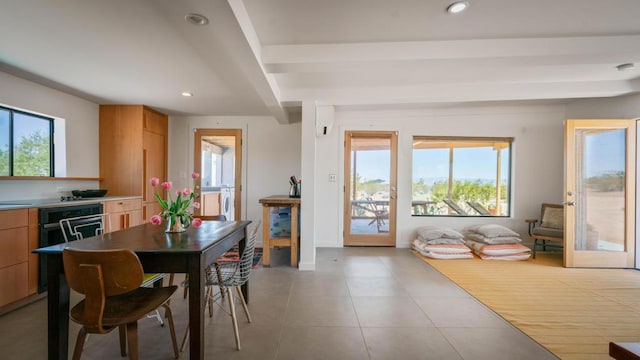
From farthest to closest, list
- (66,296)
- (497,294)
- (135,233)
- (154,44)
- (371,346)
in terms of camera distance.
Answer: (497,294)
(154,44)
(135,233)
(371,346)
(66,296)

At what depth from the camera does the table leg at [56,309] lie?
4.77ft

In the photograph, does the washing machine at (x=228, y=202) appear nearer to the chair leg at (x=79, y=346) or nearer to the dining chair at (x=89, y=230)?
the dining chair at (x=89, y=230)

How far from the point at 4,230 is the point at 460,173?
19.9 ft

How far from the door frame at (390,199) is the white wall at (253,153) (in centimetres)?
101

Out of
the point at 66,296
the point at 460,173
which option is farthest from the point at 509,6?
the point at 66,296

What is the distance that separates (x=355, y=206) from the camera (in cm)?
458

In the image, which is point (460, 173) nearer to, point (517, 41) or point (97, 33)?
point (517, 41)

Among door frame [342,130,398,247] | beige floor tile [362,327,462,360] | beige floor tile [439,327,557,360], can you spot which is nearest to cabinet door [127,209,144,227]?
door frame [342,130,398,247]

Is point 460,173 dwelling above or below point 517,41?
below

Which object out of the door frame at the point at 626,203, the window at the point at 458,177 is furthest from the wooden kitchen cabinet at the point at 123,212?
the door frame at the point at 626,203

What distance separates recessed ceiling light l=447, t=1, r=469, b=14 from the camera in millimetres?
1810

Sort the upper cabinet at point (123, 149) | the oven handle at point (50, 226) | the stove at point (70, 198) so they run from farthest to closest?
the upper cabinet at point (123, 149)
the stove at point (70, 198)
the oven handle at point (50, 226)

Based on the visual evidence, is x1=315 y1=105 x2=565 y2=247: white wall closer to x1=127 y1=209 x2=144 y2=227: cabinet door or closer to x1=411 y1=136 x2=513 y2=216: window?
x1=411 y1=136 x2=513 y2=216: window

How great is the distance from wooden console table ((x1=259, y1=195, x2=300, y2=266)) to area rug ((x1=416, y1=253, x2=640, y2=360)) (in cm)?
204
